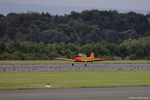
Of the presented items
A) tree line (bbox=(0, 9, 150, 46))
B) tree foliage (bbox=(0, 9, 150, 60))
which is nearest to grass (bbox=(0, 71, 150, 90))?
tree foliage (bbox=(0, 9, 150, 60))

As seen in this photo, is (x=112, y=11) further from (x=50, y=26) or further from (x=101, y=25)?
(x=50, y=26)

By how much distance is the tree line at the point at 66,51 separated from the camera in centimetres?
7094

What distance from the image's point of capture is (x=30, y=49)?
7844cm

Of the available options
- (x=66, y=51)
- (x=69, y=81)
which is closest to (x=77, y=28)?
(x=66, y=51)

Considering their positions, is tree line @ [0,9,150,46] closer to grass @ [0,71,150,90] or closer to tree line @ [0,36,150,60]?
tree line @ [0,36,150,60]

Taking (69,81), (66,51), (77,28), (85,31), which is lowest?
(69,81)

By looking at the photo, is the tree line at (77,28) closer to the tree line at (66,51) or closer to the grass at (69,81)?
the tree line at (66,51)

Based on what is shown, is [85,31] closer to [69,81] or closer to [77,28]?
[77,28]

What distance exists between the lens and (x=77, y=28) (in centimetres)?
13925

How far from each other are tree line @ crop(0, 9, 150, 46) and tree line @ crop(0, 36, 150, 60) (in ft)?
113

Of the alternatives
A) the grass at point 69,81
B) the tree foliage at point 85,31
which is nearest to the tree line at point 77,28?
the tree foliage at point 85,31

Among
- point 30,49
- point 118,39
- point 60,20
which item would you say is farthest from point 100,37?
point 30,49

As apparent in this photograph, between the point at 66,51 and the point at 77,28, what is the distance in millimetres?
58713

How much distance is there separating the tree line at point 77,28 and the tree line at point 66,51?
34.5m
